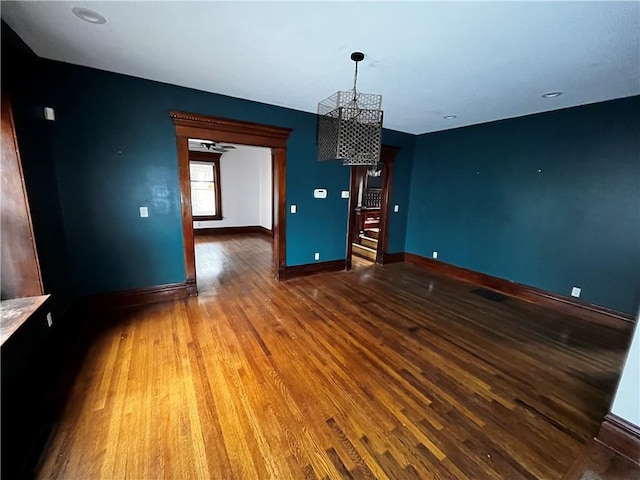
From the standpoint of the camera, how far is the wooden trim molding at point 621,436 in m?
1.47

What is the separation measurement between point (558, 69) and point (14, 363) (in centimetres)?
480

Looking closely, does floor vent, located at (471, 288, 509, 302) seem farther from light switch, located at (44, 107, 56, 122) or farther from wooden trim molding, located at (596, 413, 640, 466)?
light switch, located at (44, 107, 56, 122)

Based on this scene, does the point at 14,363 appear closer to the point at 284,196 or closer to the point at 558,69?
the point at 284,196

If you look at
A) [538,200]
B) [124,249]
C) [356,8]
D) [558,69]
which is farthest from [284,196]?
[538,200]

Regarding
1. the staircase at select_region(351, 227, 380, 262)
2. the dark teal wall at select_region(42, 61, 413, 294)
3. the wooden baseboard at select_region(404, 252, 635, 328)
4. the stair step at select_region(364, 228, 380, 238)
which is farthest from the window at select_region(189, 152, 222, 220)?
the wooden baseboard at select_region(404, 252, 635, 328)

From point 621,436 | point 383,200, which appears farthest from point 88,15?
point 383,200

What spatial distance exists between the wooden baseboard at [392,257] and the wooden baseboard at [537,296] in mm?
523

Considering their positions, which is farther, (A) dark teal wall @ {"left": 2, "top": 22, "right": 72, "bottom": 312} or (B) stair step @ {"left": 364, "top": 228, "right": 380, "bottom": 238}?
(B) stair step @ {"left": 364, "top": 228, "right": 380, "bottom": 238}

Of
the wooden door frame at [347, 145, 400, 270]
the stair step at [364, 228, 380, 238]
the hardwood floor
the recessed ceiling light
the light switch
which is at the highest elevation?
the recessed ceiling light

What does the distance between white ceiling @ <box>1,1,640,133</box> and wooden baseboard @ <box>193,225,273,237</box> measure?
498 cm

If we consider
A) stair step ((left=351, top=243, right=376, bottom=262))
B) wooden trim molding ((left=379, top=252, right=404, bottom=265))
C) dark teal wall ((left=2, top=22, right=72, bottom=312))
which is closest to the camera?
dark teal wall ((left=2, top=22, right=72, bottom=312))

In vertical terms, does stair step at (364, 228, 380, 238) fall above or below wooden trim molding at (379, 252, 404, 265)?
above

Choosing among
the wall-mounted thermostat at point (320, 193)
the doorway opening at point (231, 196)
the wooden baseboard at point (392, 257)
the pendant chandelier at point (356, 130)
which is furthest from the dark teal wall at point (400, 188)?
the doorway opening at point (231, 196)

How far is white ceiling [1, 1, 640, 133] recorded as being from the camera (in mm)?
1668
